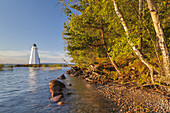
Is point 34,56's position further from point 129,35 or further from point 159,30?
point 159,30

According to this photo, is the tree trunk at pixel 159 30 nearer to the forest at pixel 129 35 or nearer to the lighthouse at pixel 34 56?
the forest at pixel 129 35

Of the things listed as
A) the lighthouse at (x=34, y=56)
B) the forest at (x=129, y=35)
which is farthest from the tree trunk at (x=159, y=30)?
the lighthouse at (x=34, y=56)

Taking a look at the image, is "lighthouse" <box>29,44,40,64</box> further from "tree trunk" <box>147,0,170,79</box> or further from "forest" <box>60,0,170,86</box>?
"tree trunk" <box>147,0,170,79</box>

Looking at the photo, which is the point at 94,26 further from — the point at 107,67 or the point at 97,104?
the point at 97,104

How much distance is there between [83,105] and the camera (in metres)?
5.97

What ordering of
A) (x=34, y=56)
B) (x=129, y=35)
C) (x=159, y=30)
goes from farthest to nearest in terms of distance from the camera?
(x=34, y=56), (x=129, y=35), (x=159, y=30)

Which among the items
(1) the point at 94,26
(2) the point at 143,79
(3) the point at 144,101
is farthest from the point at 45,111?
(1) the point at 94,26

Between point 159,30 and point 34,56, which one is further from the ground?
point 34,56

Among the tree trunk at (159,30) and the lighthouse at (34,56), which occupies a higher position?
the lighthouse at (34,56)

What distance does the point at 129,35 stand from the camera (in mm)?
5945

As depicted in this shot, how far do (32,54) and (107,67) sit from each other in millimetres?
105733

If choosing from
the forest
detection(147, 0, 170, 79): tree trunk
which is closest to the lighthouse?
the forest

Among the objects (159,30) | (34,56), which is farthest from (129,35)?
(34,56)

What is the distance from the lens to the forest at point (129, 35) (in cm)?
577
